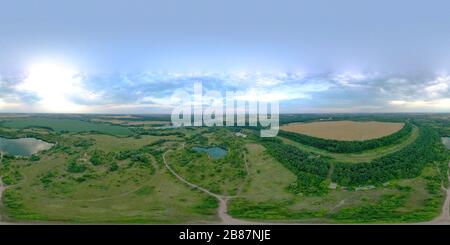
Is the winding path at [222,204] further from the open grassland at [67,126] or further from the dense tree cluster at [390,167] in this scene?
the open grassland at [67,126]

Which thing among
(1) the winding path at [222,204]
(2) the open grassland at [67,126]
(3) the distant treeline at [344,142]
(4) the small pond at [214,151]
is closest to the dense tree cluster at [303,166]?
(3) the distant treeline at [344,142]

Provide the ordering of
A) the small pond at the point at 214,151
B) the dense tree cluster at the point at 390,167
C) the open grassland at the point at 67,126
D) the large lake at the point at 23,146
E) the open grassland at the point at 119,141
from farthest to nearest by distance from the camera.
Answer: the open grassland at the point at 67,126, the open grassland at the point at 119,141, the large lake at the point at 23,146, the small pond at the point at 214,151, the dense tree cluster at the point at 390,167

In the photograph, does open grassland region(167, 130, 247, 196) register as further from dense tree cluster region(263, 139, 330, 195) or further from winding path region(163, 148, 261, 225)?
dense tree cluster region(263, 139, 330, 195)

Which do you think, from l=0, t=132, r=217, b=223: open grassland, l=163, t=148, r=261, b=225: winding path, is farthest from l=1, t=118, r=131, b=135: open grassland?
l=163, t=148, r=261, b=225: winding path

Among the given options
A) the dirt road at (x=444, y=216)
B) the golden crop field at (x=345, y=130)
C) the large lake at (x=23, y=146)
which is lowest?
the dirt road at (x=444, y=216)

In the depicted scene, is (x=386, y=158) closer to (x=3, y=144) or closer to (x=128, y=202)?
(x=128, y=202)

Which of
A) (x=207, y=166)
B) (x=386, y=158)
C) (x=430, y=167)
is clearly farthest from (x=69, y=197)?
(x=430, y=167)
